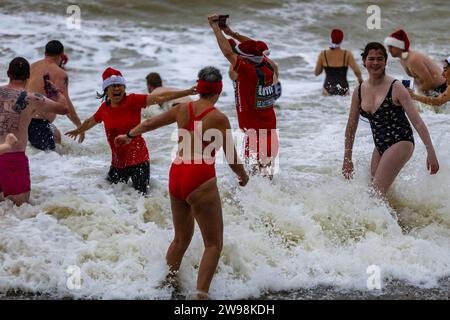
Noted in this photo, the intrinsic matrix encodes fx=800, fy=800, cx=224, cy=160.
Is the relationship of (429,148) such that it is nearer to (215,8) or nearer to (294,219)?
(294,219)

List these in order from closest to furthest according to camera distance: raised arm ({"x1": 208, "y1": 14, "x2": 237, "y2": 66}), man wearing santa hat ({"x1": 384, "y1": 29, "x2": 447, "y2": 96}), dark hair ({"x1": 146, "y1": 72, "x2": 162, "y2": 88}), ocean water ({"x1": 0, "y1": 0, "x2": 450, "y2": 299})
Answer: ocean water ({"x1": 0, "y1": 0, "x2": 450, "y2": 299}) → raised arm ({"x1": 208, "y1": 14, "x2": 237, "y2": 66}) → man wearing santa hat ({"x1": 384, "y1": 29, "x2": 447, "y2": 96}) → dark hair ({"x1": 146, "y1": 72, "x2": 162, "y2": 88})

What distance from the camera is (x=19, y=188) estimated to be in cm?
715

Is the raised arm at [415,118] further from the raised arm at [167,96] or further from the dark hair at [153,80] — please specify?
the dark hair at [153,80]

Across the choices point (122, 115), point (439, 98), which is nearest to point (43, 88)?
point (122, 115)

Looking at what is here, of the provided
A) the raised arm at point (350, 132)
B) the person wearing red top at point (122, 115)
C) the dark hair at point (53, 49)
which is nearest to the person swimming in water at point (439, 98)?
the raised arm at point (350, 132)

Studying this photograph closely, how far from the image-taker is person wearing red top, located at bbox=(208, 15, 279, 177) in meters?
7.71

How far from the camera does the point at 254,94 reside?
25.8 feet

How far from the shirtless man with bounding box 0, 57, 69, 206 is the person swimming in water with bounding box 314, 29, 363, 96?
7.29 metres

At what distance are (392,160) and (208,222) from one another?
2.19 metres

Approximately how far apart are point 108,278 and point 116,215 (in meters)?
1.12

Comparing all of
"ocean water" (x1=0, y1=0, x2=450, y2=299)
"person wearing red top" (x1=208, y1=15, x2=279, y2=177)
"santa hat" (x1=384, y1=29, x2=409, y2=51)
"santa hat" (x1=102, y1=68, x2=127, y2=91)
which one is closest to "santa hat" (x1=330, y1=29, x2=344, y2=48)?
"ocean water" (x1=0, y1=0, x2=450, y2=299)

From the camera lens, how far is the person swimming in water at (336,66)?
13461mm

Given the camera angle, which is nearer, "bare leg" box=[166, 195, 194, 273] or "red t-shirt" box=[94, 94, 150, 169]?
"bare leg" box=[166, 195, 194, 273]

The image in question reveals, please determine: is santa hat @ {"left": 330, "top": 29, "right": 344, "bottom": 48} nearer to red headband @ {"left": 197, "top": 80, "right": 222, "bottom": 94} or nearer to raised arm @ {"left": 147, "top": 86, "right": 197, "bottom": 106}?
raised arm @ {"left": 147, "top": 86, "right": 197, "bottom": 106}
